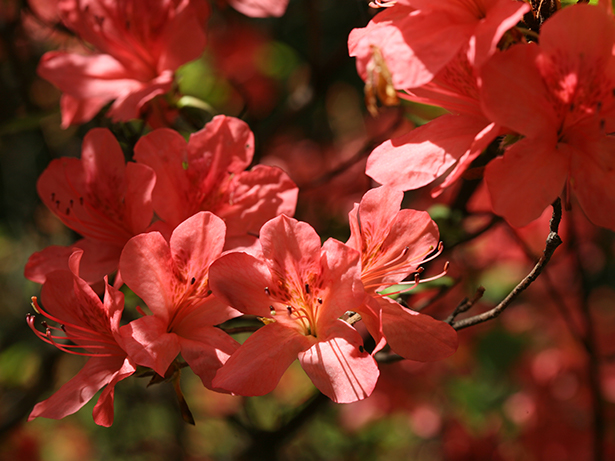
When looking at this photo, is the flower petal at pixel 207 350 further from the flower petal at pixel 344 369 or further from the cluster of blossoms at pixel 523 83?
the cluster of blossoms at pixel 523 83

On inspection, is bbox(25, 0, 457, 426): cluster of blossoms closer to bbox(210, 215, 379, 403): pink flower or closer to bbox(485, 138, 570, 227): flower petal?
bbox(210, 215, 379, 403): pink flower

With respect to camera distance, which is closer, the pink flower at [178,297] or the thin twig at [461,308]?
the pink flower at [178,297]

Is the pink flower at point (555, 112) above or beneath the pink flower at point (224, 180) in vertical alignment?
above

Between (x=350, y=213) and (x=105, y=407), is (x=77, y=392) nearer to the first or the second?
(x=105, y=407)

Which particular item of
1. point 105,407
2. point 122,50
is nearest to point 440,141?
point 105,407

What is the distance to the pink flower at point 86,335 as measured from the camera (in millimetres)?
651

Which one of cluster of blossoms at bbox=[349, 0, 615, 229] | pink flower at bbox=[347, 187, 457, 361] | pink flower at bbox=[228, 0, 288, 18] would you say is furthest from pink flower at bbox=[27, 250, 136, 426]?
pink flower at bbox=[228, 0, 288, 18]

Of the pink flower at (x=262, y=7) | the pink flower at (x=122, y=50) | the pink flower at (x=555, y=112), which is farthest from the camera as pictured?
the pink flower at (x=262, y=7)

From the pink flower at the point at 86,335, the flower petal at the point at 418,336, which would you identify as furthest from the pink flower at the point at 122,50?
the flower petal at the point at 418,336

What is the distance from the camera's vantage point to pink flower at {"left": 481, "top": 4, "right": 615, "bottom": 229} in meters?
0.57

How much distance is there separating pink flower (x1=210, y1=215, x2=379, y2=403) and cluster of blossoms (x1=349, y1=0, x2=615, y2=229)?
15 centimetres

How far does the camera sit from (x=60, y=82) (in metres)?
1.03

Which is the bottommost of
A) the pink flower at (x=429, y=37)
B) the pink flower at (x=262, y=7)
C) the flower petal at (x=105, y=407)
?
the flower petal at (x=105, y=407)

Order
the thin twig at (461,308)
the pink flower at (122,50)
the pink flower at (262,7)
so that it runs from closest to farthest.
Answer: the thin twig at (461,308) < the pink flower at (122,50) < the pink flower at (262,7)
